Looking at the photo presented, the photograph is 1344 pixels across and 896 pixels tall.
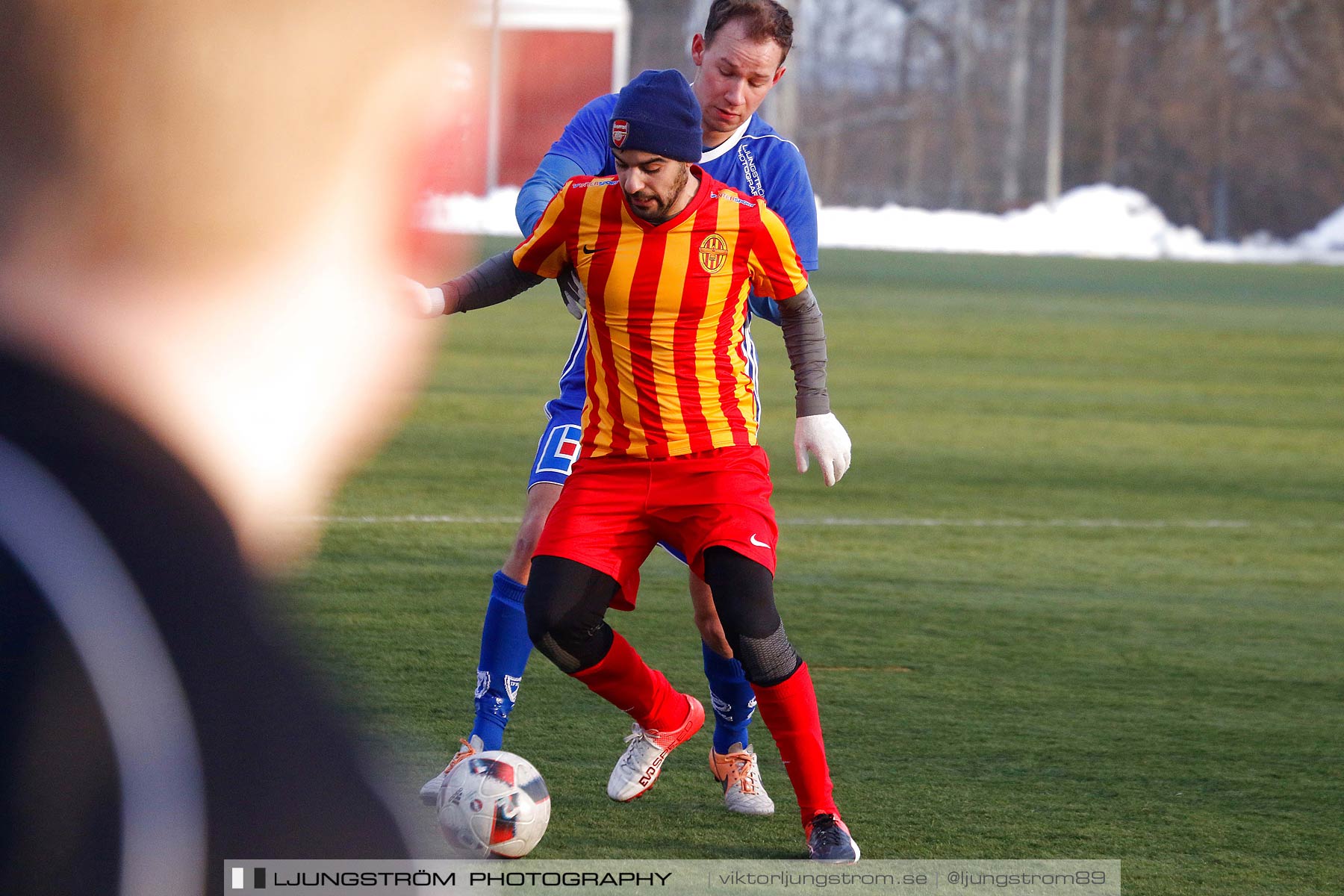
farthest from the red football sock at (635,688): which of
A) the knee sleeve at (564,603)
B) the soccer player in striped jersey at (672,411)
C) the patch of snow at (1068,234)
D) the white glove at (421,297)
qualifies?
the patch of snow at (1068,234)

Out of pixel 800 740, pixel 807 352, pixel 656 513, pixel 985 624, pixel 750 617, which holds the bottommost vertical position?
pixel 985 624

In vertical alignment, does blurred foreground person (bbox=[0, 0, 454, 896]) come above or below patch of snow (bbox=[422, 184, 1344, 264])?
below

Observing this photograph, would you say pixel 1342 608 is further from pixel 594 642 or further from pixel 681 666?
pixel 594 642

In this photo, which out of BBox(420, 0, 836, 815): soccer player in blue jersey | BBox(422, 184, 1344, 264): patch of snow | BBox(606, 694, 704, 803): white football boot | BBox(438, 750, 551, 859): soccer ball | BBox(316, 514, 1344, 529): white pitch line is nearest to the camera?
BBox(438, 750, 551, 859): soccer ball

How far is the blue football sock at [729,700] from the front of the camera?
348cm

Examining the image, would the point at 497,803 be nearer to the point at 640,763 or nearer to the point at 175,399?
the point at 640,763

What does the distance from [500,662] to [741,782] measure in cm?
52

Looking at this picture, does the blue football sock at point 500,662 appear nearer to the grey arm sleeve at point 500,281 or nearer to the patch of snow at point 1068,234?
the grey arm sleeve at point 500,281

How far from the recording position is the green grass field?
3.23 metres

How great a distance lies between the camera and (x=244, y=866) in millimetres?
773

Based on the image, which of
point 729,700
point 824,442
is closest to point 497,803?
point 729,700

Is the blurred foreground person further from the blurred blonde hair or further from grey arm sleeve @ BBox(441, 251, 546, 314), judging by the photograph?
grey arm sleeve @ BBox(441, 251, 546, 314)

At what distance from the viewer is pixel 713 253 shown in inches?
124

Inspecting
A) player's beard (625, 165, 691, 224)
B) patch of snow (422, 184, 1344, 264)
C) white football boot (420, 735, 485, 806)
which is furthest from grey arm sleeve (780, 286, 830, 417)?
patch of snow (422, 184, 1344, 264)
